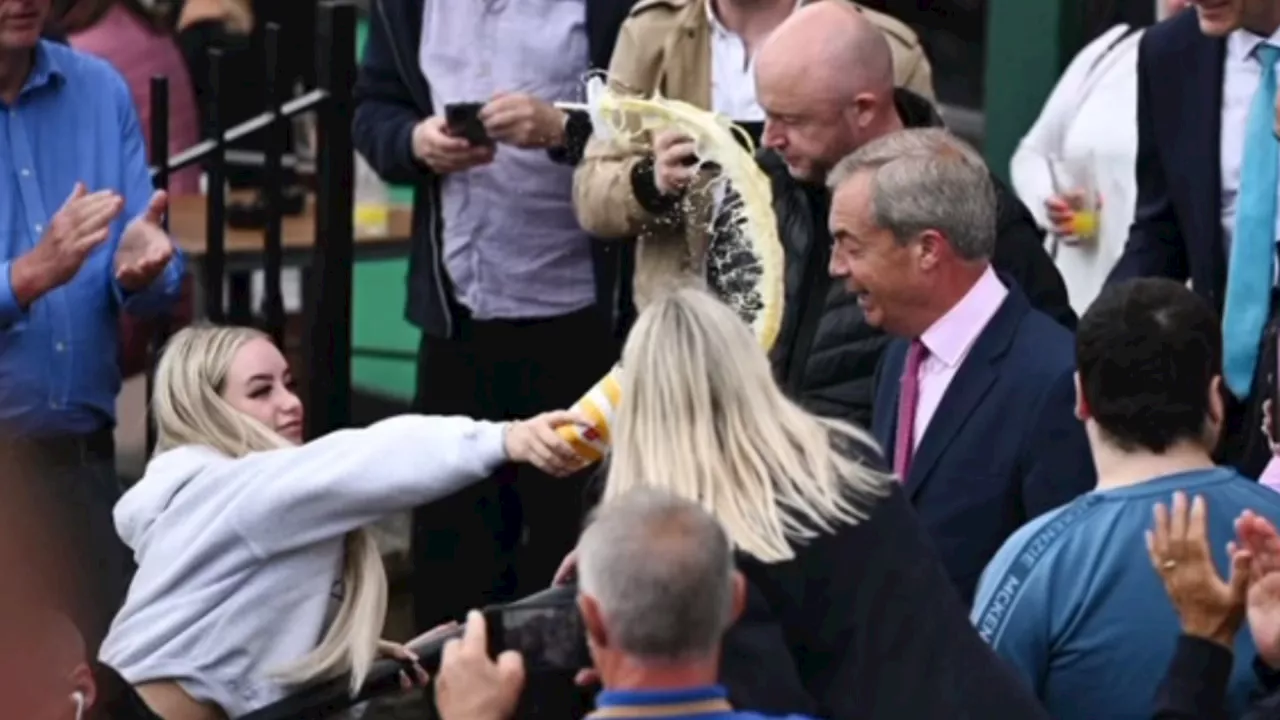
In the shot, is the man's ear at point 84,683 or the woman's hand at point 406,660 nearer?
the man's ear at point 84,683

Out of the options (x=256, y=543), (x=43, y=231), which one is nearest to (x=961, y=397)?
(x=256, y=543)

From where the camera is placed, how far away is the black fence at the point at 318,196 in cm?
841

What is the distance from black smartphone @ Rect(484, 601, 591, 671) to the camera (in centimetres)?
502

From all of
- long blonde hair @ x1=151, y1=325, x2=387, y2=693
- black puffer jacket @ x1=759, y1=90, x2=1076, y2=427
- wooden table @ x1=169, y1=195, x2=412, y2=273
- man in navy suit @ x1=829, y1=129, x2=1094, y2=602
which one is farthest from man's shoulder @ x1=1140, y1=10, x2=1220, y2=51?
wooden table @ x1=169, y1=195, x2=412, y2=273

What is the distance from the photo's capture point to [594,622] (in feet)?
14.0

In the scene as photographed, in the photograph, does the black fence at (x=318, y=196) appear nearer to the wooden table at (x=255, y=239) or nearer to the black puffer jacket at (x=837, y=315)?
the wooden table at (x=255, y=239)

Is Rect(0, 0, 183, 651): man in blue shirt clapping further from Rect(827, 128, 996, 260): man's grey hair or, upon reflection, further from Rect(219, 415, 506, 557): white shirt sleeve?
Rect(827, 128, 996, 260): man's grey hair

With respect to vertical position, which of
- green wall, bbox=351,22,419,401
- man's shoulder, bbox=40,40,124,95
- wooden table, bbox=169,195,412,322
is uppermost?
man's shoulder, bbox=40,40,124,95

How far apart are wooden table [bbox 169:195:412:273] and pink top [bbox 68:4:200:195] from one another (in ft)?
0.91

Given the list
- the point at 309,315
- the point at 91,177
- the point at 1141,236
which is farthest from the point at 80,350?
the point at 1141,236

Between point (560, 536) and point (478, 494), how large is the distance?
0.25 m

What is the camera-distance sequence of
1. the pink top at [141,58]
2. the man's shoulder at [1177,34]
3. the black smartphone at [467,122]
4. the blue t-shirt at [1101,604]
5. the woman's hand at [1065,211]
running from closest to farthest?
the blue t-shirt at [1101,604]
the man's shoulder at [1177,34]
the black smartphone at [467,122]
the woman's hand at [1065,211]
the pink top at [141,58]

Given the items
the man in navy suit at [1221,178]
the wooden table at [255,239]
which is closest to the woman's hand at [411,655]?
the man in navy suit at [1221,178]

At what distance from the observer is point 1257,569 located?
4918mm
